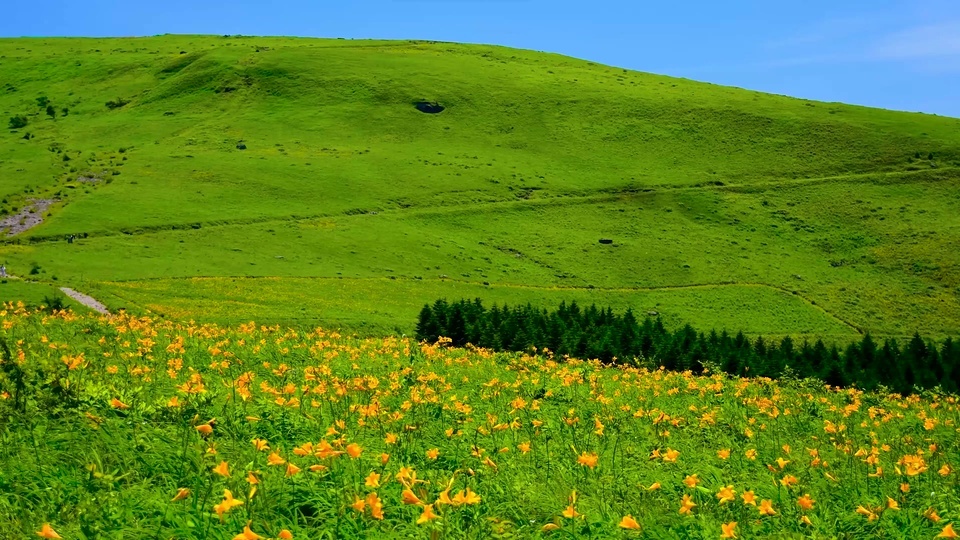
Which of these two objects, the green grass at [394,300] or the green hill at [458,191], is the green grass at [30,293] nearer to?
the green hill at [458,191]

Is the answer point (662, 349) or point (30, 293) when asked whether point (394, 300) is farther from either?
point (662, 349)

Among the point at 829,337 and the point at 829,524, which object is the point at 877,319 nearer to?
the point at 829,337

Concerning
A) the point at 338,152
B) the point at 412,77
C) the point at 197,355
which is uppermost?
the point at 412,77

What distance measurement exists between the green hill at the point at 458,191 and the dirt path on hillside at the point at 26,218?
0.85 m

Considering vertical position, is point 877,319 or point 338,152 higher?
point 338,152

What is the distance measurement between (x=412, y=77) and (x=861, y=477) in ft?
416

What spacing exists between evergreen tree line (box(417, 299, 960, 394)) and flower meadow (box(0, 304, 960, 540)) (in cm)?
2115

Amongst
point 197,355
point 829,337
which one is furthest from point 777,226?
point 197,355

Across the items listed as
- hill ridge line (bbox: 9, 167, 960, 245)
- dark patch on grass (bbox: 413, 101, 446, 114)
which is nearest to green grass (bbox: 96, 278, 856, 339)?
hill ridge line (bbox: 9, 167, 960, 245)

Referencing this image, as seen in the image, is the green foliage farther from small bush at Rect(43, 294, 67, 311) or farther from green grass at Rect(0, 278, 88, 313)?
small bush at Rect(43, 294, 67, 311)

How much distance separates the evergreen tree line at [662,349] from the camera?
115ft

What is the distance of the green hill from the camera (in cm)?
6675

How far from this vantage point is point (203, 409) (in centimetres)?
875

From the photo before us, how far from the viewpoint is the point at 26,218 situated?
74.1 meters
